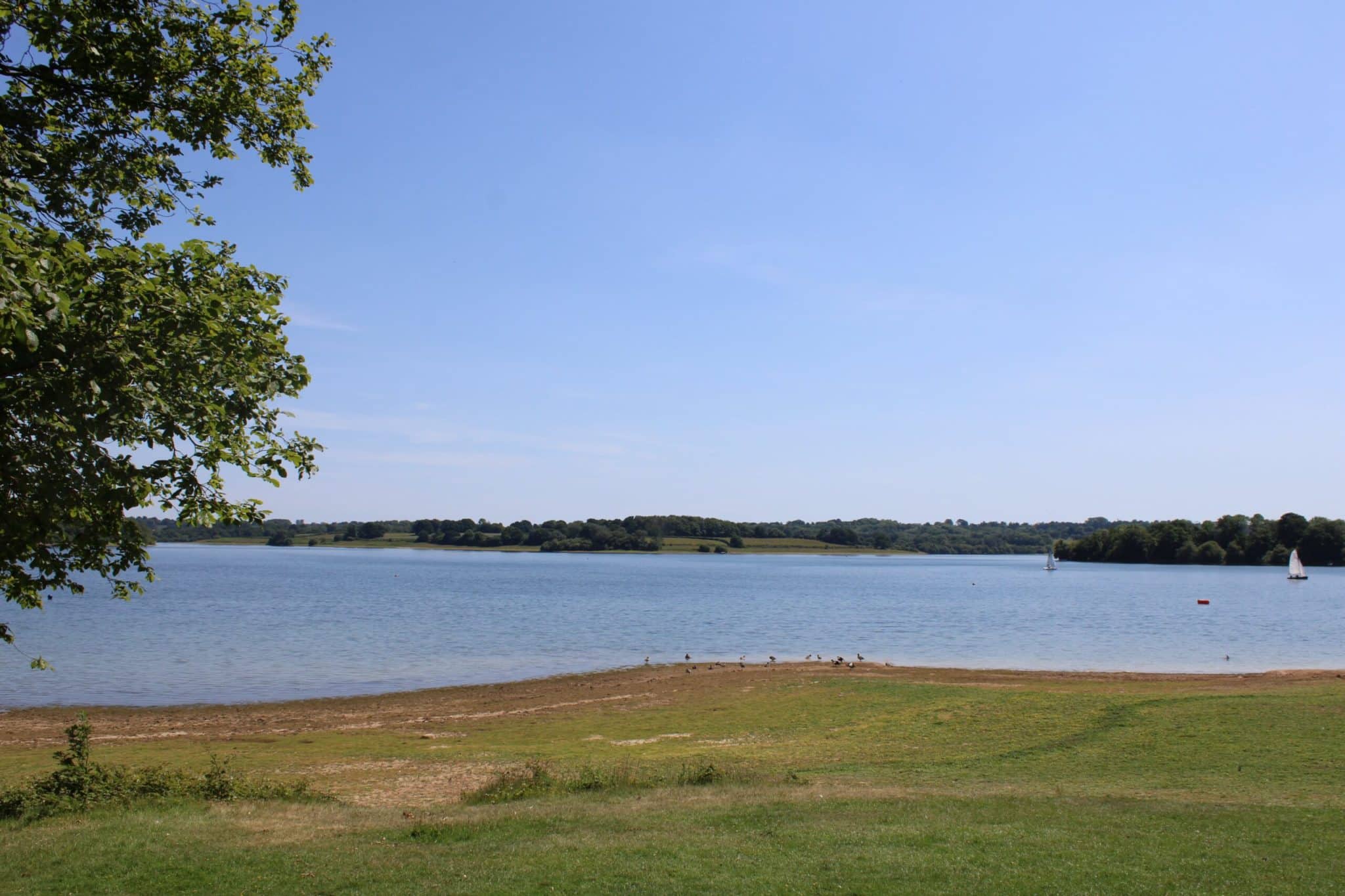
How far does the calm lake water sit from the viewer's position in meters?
39.9

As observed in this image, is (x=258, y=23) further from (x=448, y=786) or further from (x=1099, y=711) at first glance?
(x=1099, y=711)

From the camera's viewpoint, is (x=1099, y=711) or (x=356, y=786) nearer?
(x=356, y=786)

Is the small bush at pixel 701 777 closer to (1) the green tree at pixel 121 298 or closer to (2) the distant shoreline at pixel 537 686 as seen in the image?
(1) the green tree at pixel 121 298

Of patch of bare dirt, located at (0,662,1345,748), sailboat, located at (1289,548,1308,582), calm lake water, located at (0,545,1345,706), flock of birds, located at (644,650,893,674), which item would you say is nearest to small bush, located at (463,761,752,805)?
patch of bare dirt, located at (0,662,1345,748)

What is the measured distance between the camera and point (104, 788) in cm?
1391

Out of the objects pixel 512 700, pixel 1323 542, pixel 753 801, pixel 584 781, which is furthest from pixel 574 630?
pixel 1323 542

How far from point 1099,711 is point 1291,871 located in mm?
16478

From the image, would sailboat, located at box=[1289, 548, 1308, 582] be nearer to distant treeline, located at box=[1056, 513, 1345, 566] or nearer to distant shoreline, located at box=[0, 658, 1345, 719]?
distant treeline, located at box=[1056, 513, 1345, 566]

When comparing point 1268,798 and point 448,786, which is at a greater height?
point 1268,798

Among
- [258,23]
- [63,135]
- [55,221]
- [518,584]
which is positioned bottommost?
[518,584]

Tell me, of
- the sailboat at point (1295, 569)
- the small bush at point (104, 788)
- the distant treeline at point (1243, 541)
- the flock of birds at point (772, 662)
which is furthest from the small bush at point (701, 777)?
the distant treeline at point (1243, 541)

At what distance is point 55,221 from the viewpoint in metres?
9.39

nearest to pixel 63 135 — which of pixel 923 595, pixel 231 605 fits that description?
pixel 231 605

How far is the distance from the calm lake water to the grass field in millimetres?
9266
